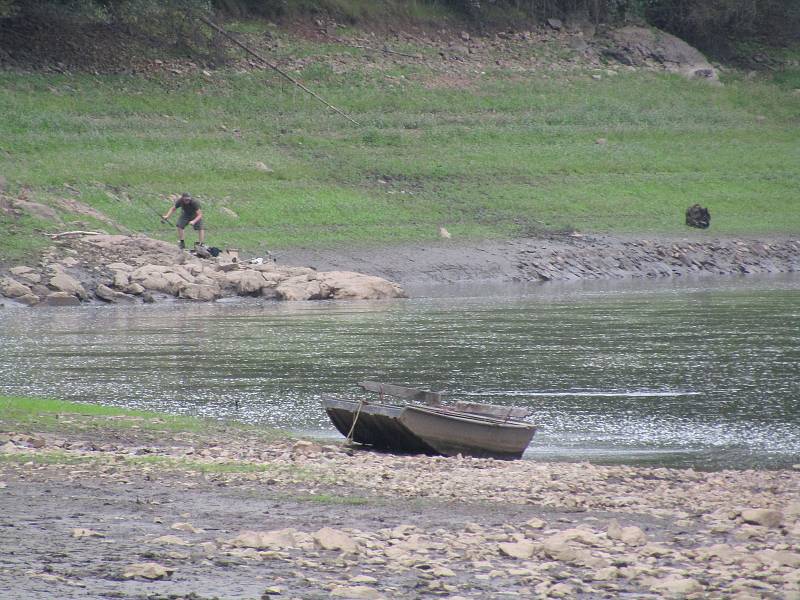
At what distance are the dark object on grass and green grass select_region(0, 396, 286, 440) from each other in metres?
32.2

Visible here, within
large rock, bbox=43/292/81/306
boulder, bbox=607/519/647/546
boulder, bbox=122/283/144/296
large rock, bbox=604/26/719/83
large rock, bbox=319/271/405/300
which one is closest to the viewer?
boulder, bbox=607/519/647/546

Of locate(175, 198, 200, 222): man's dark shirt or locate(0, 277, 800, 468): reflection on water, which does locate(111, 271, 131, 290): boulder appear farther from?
locate(175, 198, 200, 222): man's dark shirt

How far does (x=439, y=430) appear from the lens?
1455 centimetres

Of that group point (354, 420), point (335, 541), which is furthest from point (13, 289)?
point (335, 541)

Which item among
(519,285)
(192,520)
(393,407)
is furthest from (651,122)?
(192,520)

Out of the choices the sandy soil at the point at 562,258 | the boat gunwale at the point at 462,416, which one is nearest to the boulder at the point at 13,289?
the sandy soil at the point at 562,258

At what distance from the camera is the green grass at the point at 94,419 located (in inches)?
583

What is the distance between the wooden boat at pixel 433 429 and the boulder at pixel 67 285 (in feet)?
58.3

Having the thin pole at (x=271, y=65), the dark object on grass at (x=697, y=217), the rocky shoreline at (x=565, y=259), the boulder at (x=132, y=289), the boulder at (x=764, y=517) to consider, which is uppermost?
the thin pole at (x=271, y=65)

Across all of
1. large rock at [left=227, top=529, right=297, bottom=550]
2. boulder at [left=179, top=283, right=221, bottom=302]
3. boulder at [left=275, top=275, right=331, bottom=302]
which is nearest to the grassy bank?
boulder at [left=275, top=275, right=331, bottom=302]

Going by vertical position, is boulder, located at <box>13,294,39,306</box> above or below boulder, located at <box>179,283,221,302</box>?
below

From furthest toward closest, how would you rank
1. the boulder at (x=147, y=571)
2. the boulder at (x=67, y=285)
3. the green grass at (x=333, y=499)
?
1. the boulder at (x=67, y=285)
2. the green grass at (x=333, y=499)
3. the boulder at (x=147, y=571)

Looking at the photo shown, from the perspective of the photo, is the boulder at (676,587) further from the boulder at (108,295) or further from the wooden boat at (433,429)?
the boulder at (108,295)

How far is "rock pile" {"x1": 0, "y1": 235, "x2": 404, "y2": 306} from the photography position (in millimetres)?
31594
